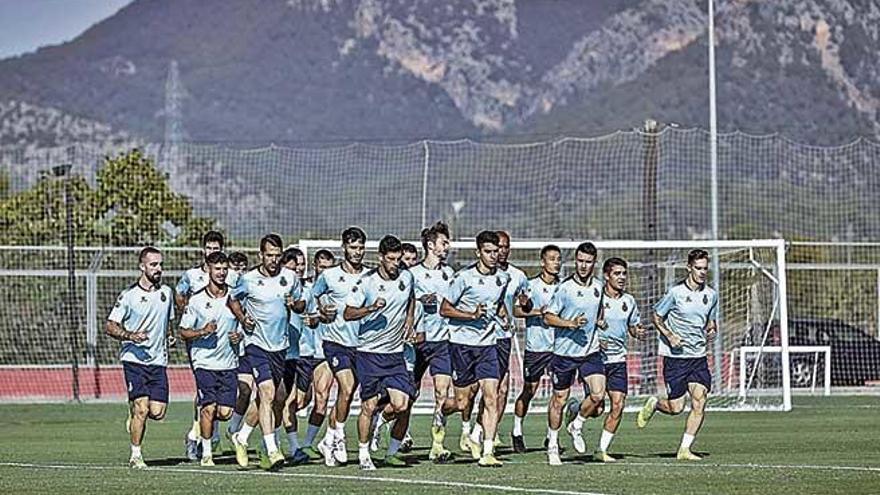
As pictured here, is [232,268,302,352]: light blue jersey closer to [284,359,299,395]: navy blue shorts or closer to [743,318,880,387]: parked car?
[284,359,299,395]: navy blue shorts

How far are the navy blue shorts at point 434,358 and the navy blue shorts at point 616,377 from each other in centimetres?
169

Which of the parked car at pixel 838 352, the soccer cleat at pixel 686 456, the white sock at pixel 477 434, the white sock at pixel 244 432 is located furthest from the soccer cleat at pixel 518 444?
the parked car at pixel 838 352

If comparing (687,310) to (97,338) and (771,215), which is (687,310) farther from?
(771,215)


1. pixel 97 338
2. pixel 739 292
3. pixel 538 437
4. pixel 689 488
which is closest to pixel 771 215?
pixel 739 292

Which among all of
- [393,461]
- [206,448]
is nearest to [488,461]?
[393,461]

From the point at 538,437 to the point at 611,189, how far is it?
22.7 metres

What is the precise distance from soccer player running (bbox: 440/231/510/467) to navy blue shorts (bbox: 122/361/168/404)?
2.91 m

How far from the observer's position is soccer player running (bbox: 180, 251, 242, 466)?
18031 millimetres

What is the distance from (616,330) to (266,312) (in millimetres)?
3846

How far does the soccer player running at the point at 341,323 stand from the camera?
17625 millimetres

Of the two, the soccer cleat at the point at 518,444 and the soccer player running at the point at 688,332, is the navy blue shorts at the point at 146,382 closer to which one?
the soccer cleat at the point at 518,444

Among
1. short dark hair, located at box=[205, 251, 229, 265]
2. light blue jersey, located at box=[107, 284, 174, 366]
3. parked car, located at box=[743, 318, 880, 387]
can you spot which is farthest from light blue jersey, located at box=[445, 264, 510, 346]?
parked car, located at box=[743, 318, 880, 387]

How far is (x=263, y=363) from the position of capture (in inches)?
721

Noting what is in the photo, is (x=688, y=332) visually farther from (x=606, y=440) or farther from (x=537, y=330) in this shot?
(x=537, y=330)
